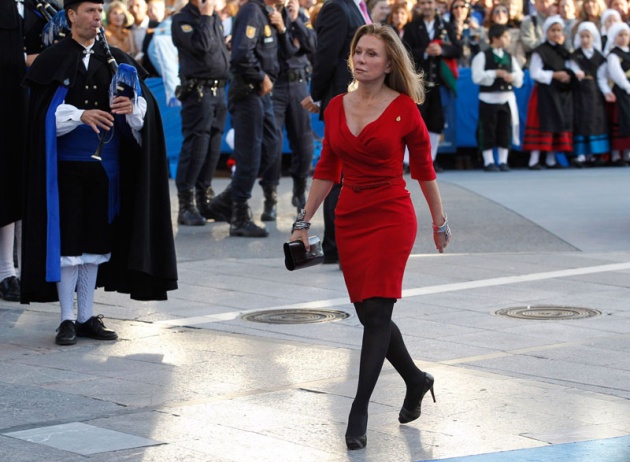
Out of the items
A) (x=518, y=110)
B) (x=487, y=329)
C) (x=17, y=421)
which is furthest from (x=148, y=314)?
(x=518, y=110)

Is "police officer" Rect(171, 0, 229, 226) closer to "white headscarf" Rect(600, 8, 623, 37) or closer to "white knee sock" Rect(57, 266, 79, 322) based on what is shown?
"white knee sock" Rect(57, 266, 79, 322)

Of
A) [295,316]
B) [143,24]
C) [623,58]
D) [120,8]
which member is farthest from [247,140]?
[623,58]

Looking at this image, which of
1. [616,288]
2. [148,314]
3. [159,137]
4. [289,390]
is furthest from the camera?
[616,288]

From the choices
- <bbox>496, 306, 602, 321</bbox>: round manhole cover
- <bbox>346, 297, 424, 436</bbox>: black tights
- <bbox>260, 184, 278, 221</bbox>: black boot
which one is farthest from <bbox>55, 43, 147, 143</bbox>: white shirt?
<bbox>260, 184, 278, 221</bbox>: black boot

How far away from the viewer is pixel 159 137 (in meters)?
7.98

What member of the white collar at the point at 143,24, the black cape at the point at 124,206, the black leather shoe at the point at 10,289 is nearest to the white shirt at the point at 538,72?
A: the white collar at the point at 143,24

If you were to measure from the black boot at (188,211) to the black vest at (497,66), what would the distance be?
691 centimetres

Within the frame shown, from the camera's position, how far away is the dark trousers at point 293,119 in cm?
1306

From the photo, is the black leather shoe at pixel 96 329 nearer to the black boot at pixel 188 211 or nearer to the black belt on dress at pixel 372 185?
the black belt on dress at pixel 372 185

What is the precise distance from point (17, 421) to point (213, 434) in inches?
36.2

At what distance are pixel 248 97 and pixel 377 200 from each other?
655 centimetres

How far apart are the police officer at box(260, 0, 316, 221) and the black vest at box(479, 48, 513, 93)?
19.4 feet

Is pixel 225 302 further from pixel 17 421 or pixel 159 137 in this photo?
pixel 17 421

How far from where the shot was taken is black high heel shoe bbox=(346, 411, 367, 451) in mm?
5500
